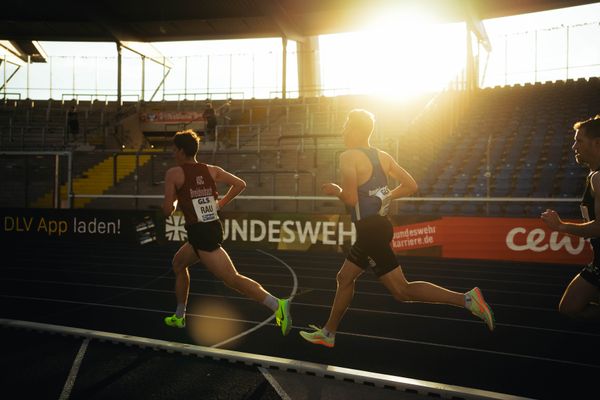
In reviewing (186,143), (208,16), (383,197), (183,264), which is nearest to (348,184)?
(383,197)

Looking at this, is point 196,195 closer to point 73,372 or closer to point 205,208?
point 205,208

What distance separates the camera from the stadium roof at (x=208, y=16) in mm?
25062

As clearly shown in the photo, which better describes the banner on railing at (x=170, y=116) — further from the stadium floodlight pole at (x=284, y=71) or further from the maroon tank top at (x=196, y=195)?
the maroon tank top at (x=196, y=195)

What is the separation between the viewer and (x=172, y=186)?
4699 mm

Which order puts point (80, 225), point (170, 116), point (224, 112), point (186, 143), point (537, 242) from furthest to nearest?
point (170, 116) < point (224, 112) < point (80, 225) < point (537, 242) < point (186, 143)

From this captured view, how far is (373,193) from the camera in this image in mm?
4176

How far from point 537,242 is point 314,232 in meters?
5.12

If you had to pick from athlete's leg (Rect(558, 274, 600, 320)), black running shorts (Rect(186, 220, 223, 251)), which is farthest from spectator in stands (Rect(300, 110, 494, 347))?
black running shorts (Rect(186, 220, 223, 251))

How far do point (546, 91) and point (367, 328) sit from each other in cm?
2226

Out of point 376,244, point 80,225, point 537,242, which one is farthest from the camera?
point 80,225

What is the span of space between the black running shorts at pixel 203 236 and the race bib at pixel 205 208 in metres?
0.06

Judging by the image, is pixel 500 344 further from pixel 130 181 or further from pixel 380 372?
Answer: pixel 130 181

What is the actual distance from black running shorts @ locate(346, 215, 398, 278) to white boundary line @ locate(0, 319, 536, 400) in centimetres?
88

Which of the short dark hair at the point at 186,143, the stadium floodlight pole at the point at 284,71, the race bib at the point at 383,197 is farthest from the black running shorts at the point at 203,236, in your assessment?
the stadium floodlight pole at the point at 284,71
